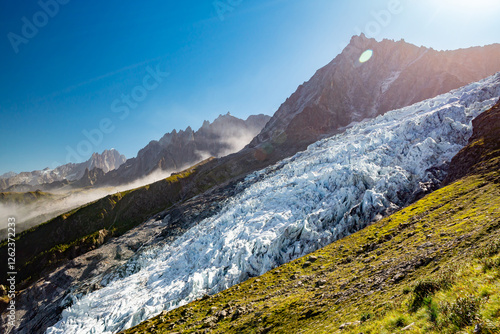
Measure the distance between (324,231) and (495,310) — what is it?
33.9m

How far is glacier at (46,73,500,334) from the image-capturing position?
37.1m

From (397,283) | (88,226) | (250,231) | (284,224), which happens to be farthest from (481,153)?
(88,226)

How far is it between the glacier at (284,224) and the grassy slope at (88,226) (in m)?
59.1

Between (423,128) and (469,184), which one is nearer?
(469,184)

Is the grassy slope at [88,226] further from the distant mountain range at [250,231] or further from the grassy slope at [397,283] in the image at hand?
the grassy slope at [397,283]

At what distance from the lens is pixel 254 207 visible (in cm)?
5419

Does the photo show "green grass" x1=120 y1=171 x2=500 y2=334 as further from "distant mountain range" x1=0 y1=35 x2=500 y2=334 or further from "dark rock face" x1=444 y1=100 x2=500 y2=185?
"dark rock face" x1=444 y1=100 x2=500 y2=185

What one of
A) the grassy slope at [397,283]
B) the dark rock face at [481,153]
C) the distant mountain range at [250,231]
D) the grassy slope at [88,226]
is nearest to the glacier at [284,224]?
the distant mountain range at [250,231]

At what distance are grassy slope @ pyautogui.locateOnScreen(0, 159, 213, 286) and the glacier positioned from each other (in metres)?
59.1

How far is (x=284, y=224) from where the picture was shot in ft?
142

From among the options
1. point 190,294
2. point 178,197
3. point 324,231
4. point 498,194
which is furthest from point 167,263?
point 178,197

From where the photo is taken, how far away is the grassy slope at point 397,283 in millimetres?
7324

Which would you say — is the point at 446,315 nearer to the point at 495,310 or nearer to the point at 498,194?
the point at 495,310

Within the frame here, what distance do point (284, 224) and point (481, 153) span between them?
3532cm
